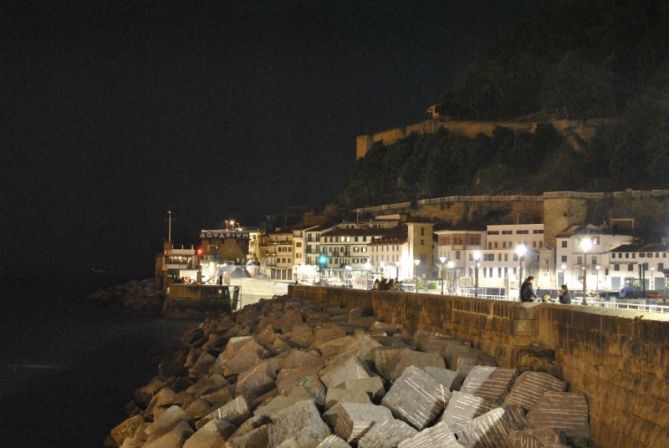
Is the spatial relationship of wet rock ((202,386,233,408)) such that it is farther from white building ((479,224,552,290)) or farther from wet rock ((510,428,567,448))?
white building ((479,224,552,290))

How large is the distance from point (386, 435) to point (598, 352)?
2502 mm

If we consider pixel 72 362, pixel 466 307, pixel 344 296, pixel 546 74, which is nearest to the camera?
pixel 466 307

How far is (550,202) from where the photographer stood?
63.9m

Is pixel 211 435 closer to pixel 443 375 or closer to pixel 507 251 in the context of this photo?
pixel 443 375

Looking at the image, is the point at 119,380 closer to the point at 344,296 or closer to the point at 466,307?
the point at 344,296

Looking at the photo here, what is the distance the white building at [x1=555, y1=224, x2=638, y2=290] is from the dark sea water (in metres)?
22.0

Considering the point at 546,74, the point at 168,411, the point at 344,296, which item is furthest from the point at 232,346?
the point at 546,74

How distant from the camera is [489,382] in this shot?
11.7 m

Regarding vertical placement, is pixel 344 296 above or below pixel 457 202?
below

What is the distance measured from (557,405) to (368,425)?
83.6 inches

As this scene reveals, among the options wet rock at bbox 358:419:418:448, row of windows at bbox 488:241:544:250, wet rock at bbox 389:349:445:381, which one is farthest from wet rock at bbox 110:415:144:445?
row of windows at bbox 488:241:544:250

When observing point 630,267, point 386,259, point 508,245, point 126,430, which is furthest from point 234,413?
point 386,259

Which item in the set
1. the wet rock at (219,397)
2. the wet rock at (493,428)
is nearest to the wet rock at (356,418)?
the wet rock at (493,428)

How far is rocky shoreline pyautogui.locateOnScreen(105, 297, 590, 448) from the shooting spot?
10.2 m
